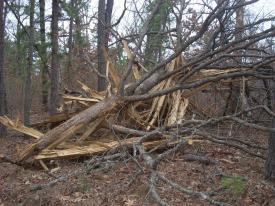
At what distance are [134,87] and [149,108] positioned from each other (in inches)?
35.1

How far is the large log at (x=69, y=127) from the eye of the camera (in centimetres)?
764

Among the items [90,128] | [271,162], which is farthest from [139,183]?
[90,128]

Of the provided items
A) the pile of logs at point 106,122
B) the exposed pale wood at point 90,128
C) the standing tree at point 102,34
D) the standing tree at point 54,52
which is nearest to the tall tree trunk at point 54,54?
the standing tree at point 54,52

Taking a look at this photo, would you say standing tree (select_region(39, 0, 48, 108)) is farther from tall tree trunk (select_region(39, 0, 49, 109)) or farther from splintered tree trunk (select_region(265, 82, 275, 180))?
splintered tree trunk (select_region(265, 82, 275, 180))

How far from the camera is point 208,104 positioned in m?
11.3

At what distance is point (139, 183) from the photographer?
6.51 meters

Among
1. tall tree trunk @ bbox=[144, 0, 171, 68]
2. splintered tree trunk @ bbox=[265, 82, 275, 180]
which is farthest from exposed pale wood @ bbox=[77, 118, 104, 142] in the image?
tall tree trunk @ bbox=[144, 0, 171, 68]

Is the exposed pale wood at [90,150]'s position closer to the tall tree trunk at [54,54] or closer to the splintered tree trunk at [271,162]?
the splintered tree trunk at [271,162]

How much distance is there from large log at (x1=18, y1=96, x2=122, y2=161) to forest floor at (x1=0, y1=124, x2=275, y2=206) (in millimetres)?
382

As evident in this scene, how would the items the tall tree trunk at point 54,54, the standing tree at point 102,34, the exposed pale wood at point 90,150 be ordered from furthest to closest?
the standing tree at point 102,34, the tall tree trunk at point 54,54, the exposed pale wood at point 90,150

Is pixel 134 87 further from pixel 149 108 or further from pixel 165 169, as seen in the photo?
pixel 165 169

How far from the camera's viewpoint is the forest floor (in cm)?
590

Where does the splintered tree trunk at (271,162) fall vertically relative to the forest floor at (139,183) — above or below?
above

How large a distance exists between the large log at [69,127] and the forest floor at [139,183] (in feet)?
1.25
